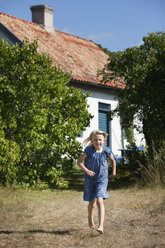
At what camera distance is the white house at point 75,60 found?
687 inches

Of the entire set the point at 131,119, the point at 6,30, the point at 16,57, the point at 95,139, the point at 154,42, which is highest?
the point at 6,30

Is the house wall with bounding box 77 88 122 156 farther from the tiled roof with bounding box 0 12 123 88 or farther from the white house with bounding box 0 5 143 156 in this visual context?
the tiled roof with bounding box 0 12 123 88

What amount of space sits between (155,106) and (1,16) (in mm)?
11681

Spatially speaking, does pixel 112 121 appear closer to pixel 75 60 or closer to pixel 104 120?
pixel 104 120

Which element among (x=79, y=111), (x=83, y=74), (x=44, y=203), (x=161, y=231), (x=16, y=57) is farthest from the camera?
(x=83, y=74)

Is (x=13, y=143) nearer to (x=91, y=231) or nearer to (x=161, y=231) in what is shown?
(x=91, y=231)

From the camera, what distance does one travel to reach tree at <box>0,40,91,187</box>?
29.2 feet

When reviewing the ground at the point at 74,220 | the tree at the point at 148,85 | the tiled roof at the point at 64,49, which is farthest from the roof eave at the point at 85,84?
the ground at the point at 74,220

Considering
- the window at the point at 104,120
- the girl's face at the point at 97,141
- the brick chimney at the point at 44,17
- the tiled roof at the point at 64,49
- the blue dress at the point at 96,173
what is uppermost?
the brick chimney at the point at 44,17

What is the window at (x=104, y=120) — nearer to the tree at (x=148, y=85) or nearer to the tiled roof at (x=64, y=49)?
the tiled roof at (x=64, y=49)

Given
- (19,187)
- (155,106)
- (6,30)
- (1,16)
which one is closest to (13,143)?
(19,187)

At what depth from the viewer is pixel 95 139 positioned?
5367 millimetres

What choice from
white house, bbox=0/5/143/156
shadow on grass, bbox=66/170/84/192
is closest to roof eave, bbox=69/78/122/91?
white house, bbox=0/5/143/156

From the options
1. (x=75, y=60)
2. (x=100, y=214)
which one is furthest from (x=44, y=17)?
(x=100, y=214)
